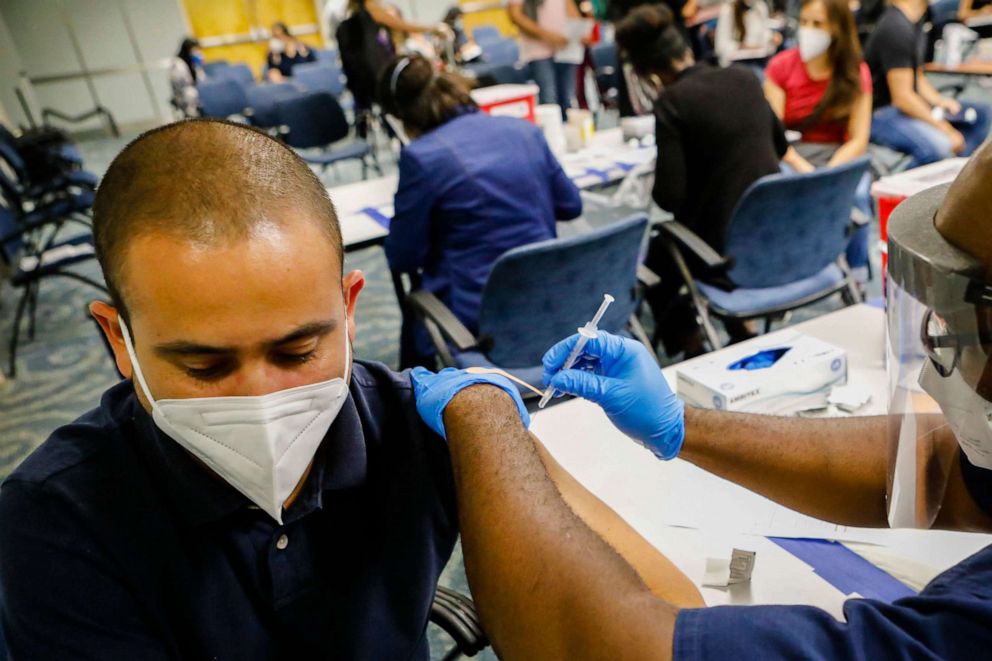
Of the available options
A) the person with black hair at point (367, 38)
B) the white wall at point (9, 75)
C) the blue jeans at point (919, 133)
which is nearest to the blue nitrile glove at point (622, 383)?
the blue jeans at point (919, 133)

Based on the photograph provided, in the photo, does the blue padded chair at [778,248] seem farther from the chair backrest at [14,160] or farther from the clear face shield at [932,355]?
the chair backrest at [14,160]

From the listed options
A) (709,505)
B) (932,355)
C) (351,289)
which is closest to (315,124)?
(351,289)

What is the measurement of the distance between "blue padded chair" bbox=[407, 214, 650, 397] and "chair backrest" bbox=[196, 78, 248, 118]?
617 cm

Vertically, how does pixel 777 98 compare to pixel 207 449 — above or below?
below

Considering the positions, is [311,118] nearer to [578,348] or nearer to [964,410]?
[578,348]

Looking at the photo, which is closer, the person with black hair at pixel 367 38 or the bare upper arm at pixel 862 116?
the bare upper arm at pixel 862 116

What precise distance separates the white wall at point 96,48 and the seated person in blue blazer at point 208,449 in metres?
12.0

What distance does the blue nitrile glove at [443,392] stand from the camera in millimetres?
860

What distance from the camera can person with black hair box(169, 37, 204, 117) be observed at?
24.1ft

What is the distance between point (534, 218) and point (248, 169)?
1.48 m

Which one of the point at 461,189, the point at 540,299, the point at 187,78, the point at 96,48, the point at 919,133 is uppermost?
the point at 96,48

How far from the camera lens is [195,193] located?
72 centimetres

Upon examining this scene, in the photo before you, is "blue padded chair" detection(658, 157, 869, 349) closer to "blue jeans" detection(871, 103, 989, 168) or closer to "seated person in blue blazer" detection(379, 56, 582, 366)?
"seated person in blue blazer" detection(379, 56, 582, 366)

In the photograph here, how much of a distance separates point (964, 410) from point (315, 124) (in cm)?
541
